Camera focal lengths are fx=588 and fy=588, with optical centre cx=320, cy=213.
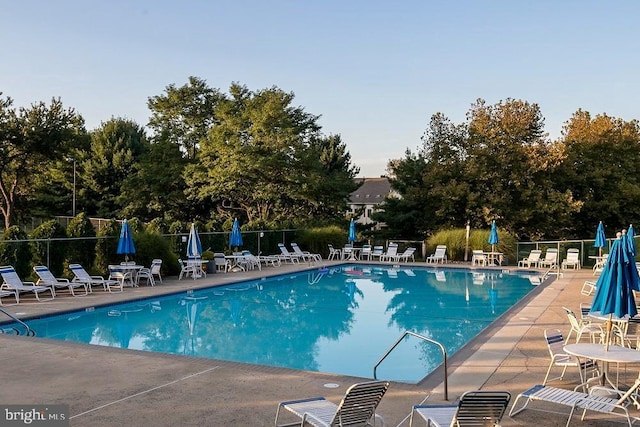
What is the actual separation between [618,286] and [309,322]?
7.85 m

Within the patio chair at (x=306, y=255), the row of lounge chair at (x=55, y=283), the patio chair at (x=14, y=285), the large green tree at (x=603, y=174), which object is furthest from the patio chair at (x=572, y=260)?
the patio chair at (x=14, y=285)

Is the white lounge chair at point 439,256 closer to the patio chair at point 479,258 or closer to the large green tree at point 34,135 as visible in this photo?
the patio chair at point 479,258

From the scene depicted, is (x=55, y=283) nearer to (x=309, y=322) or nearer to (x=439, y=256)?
(x=309, y=322)

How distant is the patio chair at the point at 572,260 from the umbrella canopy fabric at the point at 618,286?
16588 mm

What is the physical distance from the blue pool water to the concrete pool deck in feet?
4.98

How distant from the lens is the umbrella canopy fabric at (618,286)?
6527mm

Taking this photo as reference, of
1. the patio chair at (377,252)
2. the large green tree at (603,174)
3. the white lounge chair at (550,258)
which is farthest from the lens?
the large green tree at (603,174)

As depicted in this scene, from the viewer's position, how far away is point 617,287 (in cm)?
657

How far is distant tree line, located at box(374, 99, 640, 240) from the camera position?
29.1 metres

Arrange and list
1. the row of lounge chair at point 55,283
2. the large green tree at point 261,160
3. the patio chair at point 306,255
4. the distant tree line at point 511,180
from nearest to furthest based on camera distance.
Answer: the row of lounge chair at point 55,283
the patio chair at point 306,255
the distant tree line at point 511,180
the large green tree at point 261,160

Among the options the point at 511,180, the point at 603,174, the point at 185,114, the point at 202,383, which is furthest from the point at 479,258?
the point at 185,114

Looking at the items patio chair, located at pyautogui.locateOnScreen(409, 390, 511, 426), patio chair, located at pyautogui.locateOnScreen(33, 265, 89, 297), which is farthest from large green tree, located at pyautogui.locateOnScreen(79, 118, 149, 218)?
patio chair, located at pyautogui.locateOnScreen(409, 390, 511, 426)

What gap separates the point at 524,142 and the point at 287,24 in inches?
628

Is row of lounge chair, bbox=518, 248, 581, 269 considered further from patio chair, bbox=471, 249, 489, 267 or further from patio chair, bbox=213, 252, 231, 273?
patio chair, bbox=213, 252, 231, 273
